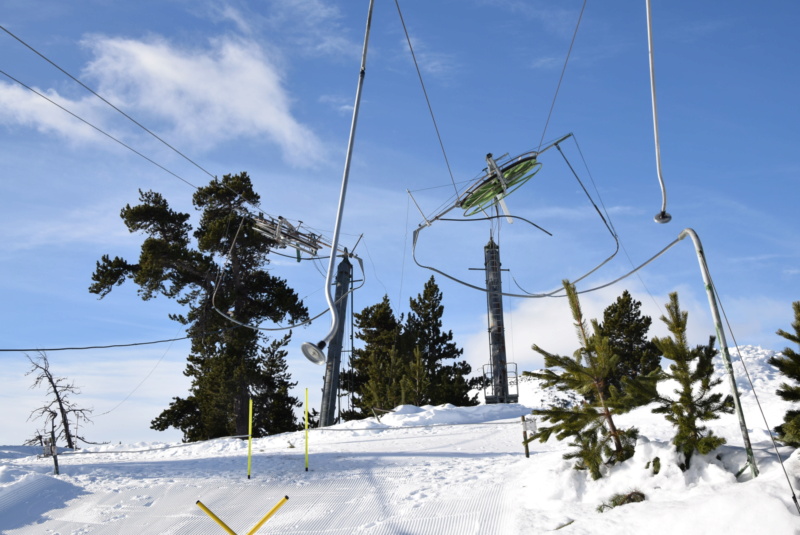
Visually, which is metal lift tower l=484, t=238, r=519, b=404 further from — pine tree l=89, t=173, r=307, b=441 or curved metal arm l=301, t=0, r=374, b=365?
curved metal arm l=301, t=0, r=374, b=365

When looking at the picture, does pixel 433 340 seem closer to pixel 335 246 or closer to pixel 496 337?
pixel 496 337

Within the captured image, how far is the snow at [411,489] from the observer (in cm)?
747

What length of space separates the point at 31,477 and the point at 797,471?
538 inches

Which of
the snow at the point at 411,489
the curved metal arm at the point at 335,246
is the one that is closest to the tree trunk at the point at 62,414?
the snow at the point at 411,489

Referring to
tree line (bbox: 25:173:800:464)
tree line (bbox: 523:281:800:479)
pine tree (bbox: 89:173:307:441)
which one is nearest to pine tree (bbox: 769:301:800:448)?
tree line (bbox: 523:281:800:479)

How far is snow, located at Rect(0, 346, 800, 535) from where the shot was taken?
7469 millimetres

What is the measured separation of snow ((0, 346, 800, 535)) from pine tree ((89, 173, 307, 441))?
40.7 feet

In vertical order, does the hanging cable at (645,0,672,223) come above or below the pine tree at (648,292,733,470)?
above

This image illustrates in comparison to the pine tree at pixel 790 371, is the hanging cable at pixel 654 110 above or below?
above

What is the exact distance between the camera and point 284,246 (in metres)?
24.3

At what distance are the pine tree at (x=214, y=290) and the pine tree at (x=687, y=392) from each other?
A: 24491 mm

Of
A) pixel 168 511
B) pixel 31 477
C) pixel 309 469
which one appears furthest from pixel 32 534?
pixel 309 469

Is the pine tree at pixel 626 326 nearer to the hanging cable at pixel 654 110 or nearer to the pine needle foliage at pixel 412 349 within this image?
the pine needle foliage at pixel 412 349

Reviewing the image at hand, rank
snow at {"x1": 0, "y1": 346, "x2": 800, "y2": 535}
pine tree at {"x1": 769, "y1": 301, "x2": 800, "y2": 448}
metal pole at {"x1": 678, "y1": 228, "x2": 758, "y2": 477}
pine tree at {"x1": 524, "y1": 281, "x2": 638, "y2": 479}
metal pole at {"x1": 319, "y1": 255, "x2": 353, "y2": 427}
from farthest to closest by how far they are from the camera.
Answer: metal pole at {"x1": 319, "y1": 255, "x2": 353, "y2": 427}, pine tree at {"x1": 524, "y1": 281, "x2": 638, "y2": 479}, pine tree at {"x1": 769, "y1": 301, "x2": 800, "y2": 448}, metal pole at {"x1": 678, "y1": 228, "x2": 758, "y2": 477}, snow at {"x1": 0, "y1": 346, "x2": 800, "y2": 535}
